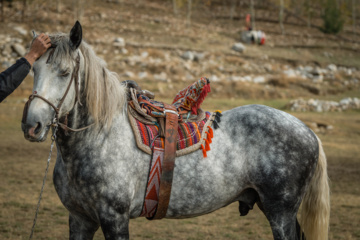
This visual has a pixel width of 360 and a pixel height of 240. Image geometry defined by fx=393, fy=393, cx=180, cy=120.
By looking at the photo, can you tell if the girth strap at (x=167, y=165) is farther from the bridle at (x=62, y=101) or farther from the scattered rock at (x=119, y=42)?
the scattered rock at (x=119, y=42)

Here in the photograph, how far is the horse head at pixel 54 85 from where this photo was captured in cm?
246

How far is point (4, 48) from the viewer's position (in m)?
21.5

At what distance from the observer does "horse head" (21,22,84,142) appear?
2465 mm

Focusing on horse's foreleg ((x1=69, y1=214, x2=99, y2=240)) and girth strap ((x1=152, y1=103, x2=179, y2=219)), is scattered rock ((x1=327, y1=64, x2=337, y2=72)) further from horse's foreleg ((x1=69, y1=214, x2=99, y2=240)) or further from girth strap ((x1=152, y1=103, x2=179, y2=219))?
horse's foreleg ((x1=69, y1=214, x2=99, y2=240))

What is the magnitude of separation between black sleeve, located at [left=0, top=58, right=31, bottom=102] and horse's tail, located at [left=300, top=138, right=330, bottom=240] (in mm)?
2439

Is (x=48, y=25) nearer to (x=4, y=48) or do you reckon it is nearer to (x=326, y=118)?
(x=4, y=48)

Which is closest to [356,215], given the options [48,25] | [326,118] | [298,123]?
[298,123]

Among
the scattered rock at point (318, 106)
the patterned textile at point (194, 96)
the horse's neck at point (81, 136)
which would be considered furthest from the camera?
the scattered rock at point (318, 106)

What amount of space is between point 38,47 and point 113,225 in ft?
4.34

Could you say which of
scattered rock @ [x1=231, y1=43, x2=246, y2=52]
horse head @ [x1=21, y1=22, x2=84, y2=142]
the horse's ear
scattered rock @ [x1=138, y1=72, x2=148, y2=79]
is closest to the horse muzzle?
horse head @ [x1=21, y1=22, x2=84, y2=142]

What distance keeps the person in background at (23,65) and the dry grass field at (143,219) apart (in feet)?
9.55

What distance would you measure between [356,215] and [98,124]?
16.5ft

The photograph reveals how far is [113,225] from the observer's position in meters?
2.78

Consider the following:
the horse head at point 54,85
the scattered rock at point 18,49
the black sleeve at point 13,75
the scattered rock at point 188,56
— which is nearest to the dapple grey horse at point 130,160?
the horse head at point 54,85
